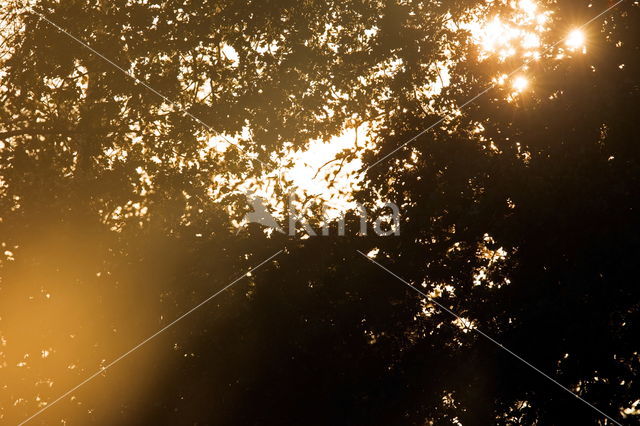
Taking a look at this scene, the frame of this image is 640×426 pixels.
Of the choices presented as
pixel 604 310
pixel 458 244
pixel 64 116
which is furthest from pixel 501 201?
pixel 64 116

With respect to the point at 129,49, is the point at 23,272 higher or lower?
lower

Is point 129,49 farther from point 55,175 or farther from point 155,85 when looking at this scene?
point 55,175

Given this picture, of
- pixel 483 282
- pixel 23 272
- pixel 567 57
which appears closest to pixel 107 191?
pixel 23 272

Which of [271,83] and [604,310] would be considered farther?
[271,83]

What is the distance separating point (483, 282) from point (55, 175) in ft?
35.1

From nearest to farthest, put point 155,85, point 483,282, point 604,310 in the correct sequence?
point 604,310, point 483,282, point 155,85

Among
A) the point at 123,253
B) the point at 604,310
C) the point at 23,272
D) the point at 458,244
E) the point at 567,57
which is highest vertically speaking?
the point at 23,272

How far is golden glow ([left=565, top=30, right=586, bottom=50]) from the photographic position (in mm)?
11570

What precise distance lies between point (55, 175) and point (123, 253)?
373 cm

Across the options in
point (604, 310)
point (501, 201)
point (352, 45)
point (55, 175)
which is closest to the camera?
point (604, 310)

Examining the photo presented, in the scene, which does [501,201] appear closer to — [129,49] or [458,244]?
[458,244]

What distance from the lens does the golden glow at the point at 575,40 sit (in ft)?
38.0

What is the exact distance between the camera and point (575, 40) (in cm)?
1170

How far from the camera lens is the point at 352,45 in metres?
17.0
